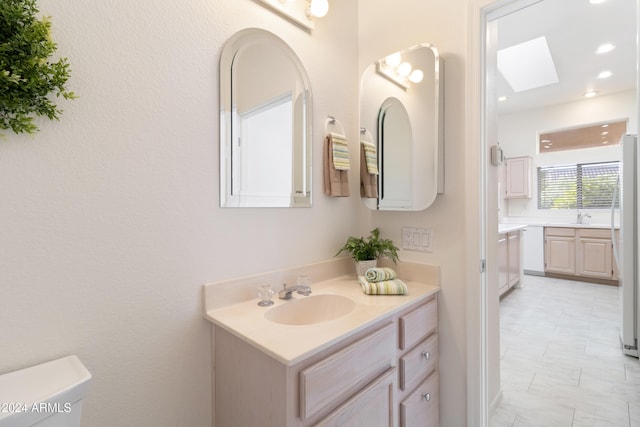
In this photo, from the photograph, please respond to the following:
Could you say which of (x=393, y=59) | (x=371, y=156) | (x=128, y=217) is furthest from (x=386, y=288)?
(x=393, y=59)

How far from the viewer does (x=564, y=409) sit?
5.65ft

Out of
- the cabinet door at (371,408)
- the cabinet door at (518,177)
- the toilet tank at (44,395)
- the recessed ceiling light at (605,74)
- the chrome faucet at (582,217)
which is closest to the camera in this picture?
the toilet tank at (44,395)

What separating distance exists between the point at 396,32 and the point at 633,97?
474cm

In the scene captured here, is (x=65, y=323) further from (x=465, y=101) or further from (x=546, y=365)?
(x=546, y=365)

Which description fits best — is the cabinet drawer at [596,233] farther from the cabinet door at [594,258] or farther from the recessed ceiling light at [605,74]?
the recessed ceiling light at [605,74]

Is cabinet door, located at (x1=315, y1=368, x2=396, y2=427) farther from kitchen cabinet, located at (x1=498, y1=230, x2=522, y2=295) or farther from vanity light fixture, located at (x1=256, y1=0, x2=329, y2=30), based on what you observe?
kitchen cabinet, located at (x1=498, y1=230, x2=522, y2=295)

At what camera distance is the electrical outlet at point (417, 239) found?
1526mm

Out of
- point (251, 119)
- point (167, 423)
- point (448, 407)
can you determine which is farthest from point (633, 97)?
point (167, 423)

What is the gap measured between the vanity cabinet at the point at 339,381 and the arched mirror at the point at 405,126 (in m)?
0.61

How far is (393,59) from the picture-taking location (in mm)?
1581

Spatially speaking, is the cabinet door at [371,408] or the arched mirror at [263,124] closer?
the cabinet door at [371,408]

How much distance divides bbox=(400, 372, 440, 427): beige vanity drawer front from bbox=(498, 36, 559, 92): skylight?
3310 millimetres

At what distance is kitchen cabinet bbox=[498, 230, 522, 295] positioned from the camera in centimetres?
345

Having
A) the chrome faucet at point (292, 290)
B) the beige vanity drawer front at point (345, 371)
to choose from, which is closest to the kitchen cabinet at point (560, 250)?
the beige vanity drawer front at point (345, 371)
